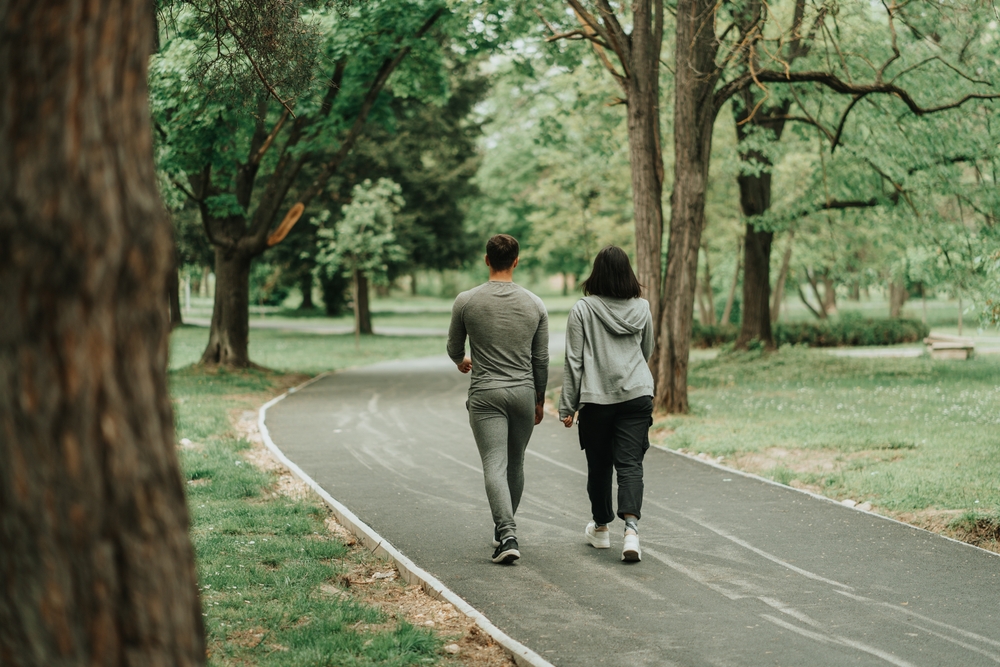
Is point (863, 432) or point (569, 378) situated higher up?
point (569, 378)

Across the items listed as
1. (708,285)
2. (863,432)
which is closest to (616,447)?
(863,432)

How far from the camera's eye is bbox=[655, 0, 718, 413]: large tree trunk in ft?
45.9

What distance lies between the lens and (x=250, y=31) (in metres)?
Result: 7.41

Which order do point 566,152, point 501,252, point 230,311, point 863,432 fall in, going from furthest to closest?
point 566,152 → point 230,311 → point 863,432 → point 501,252

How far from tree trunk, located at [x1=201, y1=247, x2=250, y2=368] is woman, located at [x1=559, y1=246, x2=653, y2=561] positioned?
1483cm

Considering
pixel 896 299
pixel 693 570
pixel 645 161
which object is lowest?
pixel 693 570

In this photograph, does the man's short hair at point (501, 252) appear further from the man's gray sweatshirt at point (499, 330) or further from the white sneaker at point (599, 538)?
the white sneaker at point (599, 538)

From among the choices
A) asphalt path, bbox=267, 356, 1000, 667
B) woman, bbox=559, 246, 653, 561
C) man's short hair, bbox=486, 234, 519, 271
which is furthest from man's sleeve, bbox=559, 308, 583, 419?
asphalt path, bbox=267, 356, 1000, 667

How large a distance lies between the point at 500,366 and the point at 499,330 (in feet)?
0.81

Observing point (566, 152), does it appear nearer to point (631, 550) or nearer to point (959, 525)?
point (959, 525)

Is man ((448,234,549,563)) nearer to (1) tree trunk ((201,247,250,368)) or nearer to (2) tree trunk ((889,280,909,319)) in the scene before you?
(1) tree trunk ((201,247,250,368))

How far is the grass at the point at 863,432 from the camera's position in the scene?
28.1 feet

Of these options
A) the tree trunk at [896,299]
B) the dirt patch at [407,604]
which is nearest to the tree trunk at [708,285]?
the tree trunk at [896,299]

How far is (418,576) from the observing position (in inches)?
237
